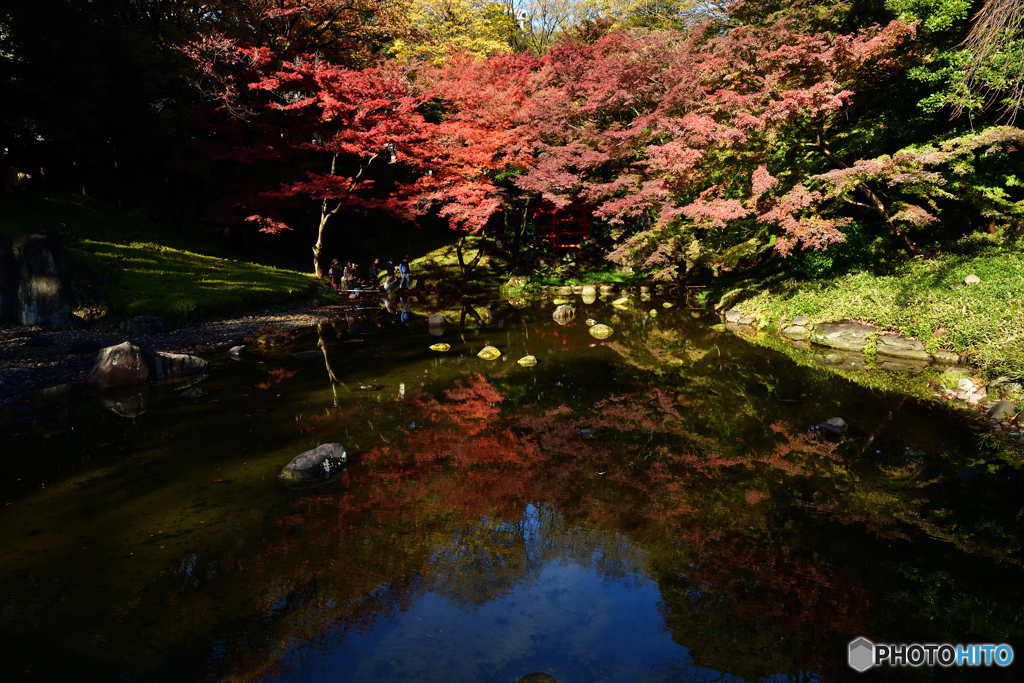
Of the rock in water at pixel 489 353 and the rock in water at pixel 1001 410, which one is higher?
the rock in water at pixel 489 353

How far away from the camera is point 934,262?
11.9 meters

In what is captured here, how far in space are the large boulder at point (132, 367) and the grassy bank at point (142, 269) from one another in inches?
151

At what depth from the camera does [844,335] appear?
11758 mm

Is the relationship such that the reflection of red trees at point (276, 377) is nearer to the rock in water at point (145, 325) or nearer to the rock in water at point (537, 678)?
the rock in water at point (145, 325)

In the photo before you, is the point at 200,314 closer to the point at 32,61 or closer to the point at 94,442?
the point at 94,442

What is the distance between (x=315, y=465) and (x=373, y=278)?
56.4ft

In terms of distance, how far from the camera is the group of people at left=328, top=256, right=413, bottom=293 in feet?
70.1

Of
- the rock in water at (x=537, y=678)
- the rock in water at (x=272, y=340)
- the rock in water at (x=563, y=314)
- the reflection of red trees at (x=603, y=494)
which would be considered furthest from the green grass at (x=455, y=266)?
the rock in water at (x=537, y=678)

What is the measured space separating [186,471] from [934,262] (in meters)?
14.4

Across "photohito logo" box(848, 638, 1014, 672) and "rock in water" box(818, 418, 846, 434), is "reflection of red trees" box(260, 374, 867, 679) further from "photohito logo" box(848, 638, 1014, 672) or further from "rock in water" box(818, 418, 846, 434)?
"rock in water" box(818, 418, 846, 434)

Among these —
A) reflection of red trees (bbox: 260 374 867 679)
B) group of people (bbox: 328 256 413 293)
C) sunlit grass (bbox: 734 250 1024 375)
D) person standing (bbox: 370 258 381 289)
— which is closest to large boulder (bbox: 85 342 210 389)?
reflection of red trees (bbox: 260 374 867 679)

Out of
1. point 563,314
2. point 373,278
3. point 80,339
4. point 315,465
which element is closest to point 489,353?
point 563,314

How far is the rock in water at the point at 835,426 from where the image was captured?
7593 mm

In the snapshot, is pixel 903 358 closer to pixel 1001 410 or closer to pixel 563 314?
pixel 1001 410
